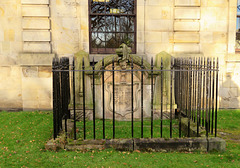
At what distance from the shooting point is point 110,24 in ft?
26.0

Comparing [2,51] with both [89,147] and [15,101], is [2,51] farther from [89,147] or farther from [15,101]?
[89,147]

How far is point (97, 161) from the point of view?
3.56 metres

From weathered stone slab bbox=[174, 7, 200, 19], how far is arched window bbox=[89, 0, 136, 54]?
5.11 ft

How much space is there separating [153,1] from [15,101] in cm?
601

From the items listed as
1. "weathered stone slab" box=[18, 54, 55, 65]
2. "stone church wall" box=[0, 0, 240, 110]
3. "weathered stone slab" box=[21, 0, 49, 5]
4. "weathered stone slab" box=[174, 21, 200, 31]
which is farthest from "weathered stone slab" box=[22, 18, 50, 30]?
"weathered stone slab" box=[174, 21, 200, 31]

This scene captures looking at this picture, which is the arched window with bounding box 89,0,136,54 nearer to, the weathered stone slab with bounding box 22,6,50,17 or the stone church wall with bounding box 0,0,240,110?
the stone church wall with bounding box 0,0,240,110

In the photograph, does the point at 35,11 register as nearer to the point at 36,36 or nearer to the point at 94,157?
the point at 36,36

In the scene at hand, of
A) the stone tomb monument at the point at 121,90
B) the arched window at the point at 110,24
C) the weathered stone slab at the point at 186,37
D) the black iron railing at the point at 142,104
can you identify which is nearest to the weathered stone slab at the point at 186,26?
the weathered stone slab at the point at 186,37

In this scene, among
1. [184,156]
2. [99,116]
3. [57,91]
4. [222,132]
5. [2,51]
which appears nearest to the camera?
[184,156]

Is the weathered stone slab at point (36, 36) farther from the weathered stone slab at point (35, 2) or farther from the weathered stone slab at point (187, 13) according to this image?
the weathered stone slab at point (187, 13)

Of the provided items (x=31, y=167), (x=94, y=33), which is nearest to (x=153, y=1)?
(x=94, y=33)

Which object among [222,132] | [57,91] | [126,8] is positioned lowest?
[222,132]

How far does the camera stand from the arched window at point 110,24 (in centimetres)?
780

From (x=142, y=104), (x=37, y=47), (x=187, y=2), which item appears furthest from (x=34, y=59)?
(x=187, y=2)
